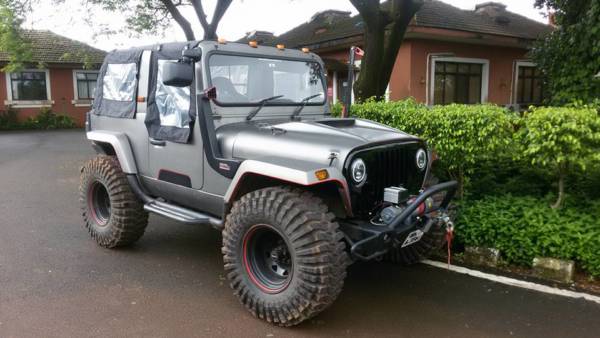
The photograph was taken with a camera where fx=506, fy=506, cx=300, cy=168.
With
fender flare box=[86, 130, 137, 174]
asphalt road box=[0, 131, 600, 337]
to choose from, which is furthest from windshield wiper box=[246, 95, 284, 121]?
asphalt road box=[0, 131, 600, 337]

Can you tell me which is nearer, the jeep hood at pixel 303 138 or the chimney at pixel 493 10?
the jeep hood at pixel 303 138

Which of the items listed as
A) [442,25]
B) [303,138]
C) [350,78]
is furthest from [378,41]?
[442,25]

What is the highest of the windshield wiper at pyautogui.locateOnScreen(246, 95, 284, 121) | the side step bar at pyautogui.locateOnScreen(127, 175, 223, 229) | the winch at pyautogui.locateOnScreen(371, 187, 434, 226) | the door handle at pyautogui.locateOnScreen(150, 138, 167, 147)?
the windshield wiper at pyautogui.locateOnScreen(246, 95, 284, 121)

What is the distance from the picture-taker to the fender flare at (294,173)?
139 inches

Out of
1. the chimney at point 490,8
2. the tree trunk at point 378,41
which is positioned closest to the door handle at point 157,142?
the tree trunk at point 378,41

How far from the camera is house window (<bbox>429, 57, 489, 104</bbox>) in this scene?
17359 millimetres

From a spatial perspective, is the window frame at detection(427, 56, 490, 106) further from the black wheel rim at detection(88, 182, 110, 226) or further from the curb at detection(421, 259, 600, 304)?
the black wheel rim at detection(88, 182, 110, 226)

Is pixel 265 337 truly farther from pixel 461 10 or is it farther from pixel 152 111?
pixel 461 10

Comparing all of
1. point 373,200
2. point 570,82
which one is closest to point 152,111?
point 373,200

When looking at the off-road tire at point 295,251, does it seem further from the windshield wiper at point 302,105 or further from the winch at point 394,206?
the windshield wiper at point 302,105

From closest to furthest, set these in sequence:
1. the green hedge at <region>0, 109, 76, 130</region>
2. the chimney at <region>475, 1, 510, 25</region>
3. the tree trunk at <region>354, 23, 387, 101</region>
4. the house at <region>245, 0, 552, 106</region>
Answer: the tree trunk at <region>354, 23, 387, 101</region>, the house at <region>245, 0, 552, 106</region>, the chimney at <region>475, 1, 510, 25</region>, the green hedge at <region>0, 109, 76, 130</region>

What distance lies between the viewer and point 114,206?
17.5 feet

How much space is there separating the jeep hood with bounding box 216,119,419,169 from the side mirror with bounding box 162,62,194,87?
21.2 inches

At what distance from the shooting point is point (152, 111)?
16.6ft
